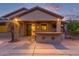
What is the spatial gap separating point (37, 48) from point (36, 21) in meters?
0.59

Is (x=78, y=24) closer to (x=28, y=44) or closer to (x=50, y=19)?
(x=50, y=19)

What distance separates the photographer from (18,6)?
625 centimetres

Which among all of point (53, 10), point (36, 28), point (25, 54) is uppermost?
point (53, 10)

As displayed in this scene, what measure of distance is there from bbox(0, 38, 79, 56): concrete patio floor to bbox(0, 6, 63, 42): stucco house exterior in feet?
0.67

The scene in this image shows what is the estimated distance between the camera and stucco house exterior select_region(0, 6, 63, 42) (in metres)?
6.36

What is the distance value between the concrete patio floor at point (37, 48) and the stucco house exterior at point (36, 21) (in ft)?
0.67

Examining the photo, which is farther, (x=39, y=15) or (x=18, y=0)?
(x=39, y=15)

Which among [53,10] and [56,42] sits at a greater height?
[53,10]

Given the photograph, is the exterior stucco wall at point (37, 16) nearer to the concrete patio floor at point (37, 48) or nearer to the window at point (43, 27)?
the window at point (43, 27)

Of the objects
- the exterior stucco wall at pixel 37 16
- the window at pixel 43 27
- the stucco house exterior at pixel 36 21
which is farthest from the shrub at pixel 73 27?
the window at pixel 43 27

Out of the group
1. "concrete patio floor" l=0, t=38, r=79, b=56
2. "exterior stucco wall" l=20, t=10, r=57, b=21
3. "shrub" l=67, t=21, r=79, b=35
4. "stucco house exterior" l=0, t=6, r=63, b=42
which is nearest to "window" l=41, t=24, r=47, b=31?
"stucco house exterior" l=0, t=6, r=63, b=42

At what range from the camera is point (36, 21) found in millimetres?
6422

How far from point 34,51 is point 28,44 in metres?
0.23

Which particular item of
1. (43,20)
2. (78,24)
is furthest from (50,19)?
(78,24)
